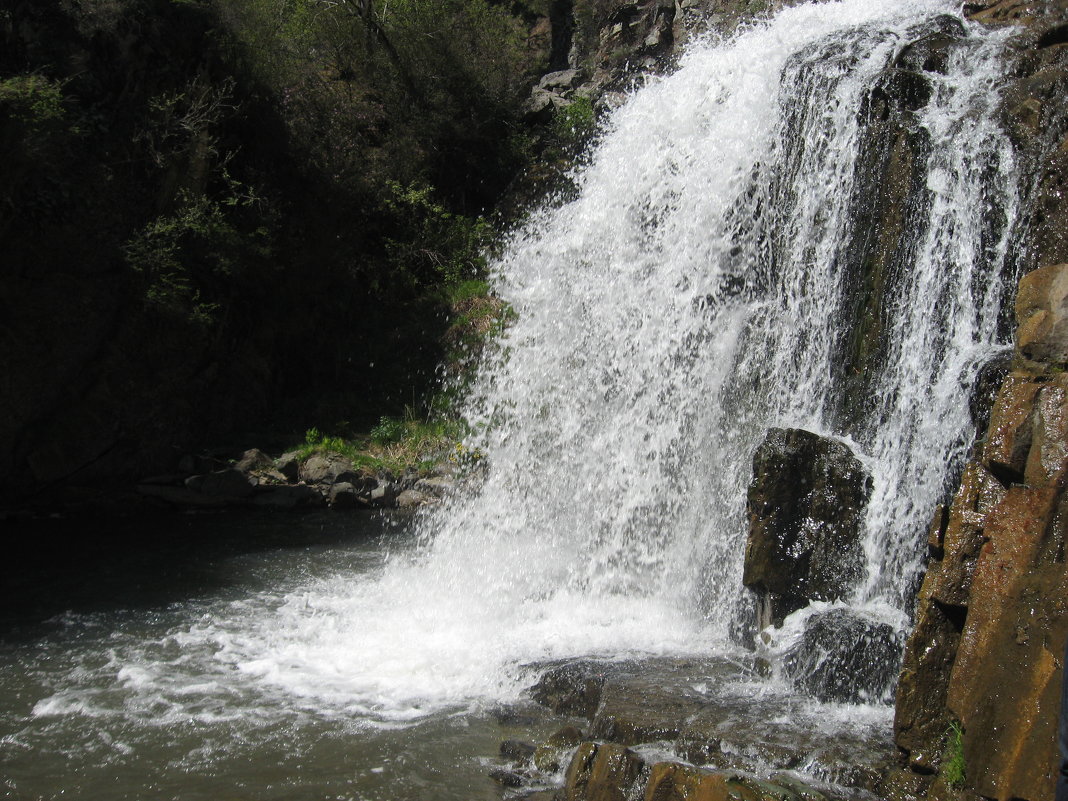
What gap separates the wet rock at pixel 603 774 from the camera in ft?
14.5

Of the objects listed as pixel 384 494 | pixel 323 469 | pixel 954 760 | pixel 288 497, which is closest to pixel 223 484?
pixel 288 497

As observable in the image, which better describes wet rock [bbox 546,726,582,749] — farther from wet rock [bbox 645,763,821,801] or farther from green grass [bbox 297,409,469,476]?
green grass [bbox 297,409,469,476]

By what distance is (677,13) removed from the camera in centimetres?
1962

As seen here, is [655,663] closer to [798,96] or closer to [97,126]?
[798,96]

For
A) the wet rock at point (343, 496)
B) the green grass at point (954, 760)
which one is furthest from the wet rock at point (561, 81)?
the green grass at point (954, 760)

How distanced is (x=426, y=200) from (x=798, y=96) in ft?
29.0

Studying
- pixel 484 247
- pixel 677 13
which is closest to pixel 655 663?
pixel 484 247

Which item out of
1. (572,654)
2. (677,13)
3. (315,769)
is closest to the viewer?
(315,769)

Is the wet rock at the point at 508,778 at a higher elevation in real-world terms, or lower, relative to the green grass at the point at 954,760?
lower

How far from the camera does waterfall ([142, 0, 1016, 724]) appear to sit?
23.2 ft

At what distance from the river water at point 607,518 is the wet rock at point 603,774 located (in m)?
0.65

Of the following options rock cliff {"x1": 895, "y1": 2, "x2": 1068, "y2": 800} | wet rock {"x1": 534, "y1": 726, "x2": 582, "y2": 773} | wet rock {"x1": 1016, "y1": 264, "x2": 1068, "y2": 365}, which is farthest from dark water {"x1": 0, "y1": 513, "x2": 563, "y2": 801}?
wet rock {"x1": 1016, "y1": 264, "x2": 1068, "y2": 365}

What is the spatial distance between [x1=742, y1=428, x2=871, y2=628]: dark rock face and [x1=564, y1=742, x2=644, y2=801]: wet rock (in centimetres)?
284

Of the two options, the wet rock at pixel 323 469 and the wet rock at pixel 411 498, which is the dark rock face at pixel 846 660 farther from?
the wet rock at pixel 323 469
